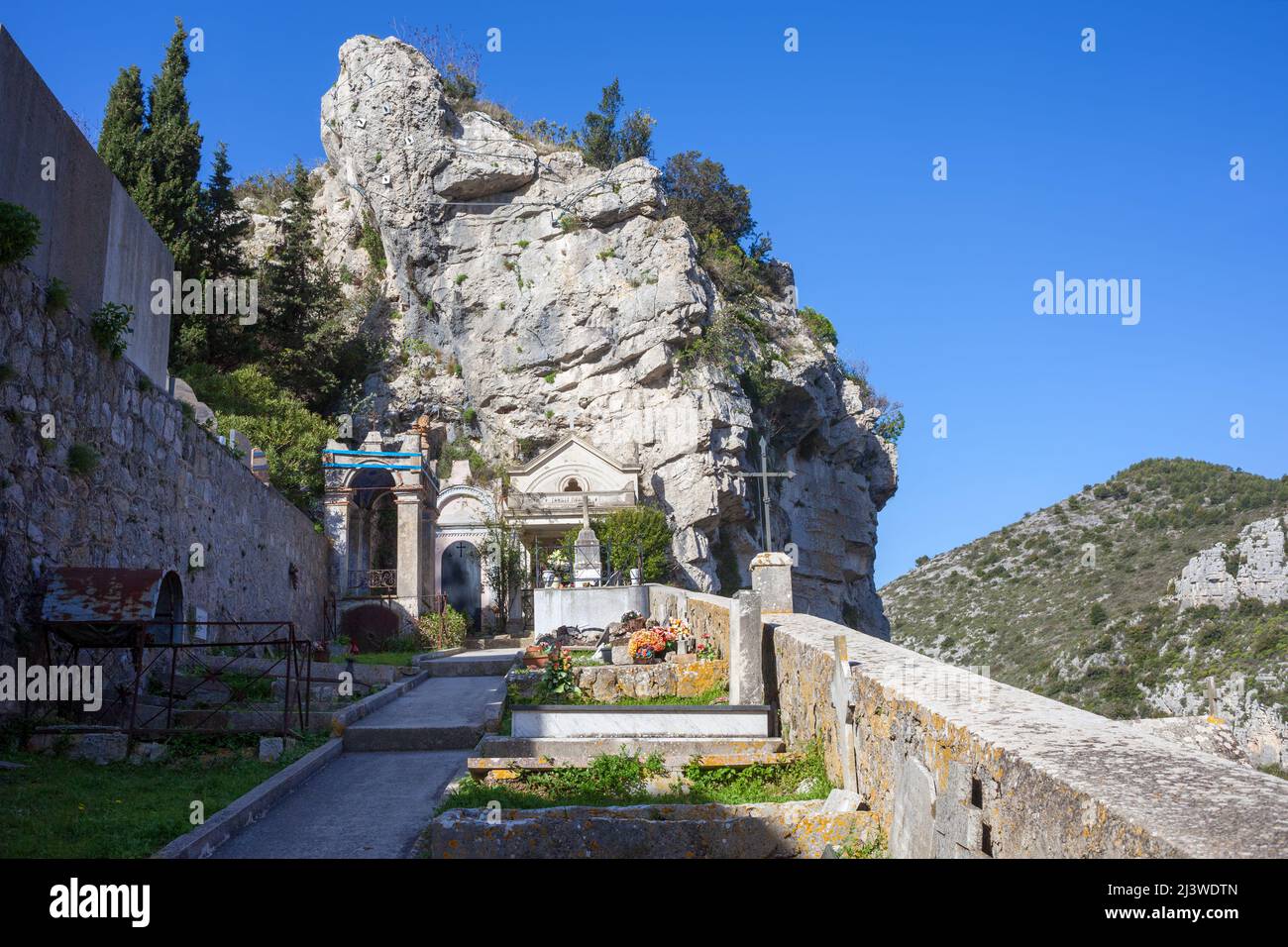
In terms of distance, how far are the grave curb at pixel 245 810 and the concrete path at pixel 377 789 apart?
0.06m

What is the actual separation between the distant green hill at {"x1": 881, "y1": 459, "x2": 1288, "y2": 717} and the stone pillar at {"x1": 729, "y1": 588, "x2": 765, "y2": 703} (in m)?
19.0

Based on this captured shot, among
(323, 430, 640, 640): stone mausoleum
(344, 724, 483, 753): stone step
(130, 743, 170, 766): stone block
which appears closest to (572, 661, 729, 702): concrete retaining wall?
(344, 724, 483, 753): stone step

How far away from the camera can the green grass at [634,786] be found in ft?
23.4

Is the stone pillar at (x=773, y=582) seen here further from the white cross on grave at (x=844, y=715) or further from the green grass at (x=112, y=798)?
the green grass at (x=112, y=798)

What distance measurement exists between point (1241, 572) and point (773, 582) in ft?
103

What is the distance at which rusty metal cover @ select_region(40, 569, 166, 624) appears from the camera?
9.05 metres

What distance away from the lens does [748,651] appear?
9641 mm

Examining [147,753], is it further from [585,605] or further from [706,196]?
[706,196]

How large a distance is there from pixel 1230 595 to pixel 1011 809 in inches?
1464

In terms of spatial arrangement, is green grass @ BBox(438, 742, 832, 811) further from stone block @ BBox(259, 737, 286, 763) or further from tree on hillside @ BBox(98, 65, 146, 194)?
tree on hillside @ BBox(98, 65, 146, 194)

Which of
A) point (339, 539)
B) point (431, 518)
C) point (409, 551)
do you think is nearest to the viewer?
point (339, 539)

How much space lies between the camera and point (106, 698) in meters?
10.2

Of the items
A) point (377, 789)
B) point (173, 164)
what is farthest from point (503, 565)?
point (377, 789)

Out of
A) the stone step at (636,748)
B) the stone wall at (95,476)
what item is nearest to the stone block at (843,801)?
the stone step at (636,748)
